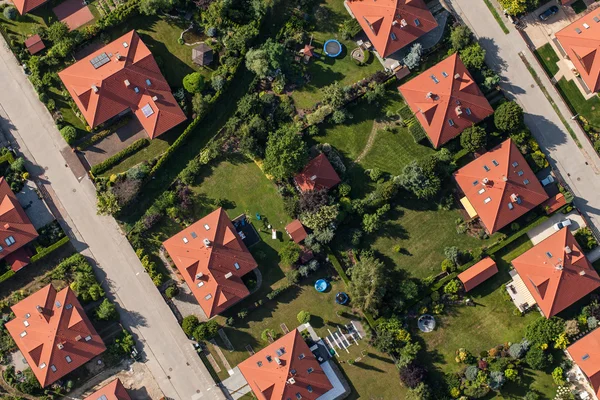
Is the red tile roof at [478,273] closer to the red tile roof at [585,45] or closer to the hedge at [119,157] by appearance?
the red tile roof at [585,45]

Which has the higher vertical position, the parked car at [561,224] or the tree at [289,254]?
the tree at [289,254]

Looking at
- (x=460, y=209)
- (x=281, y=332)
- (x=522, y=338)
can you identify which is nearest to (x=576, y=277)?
(x=522, y=338)

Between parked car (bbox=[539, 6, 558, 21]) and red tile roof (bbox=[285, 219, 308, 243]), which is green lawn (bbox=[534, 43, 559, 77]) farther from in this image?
red tile roof (bbox=[285, 219, 308, 243])

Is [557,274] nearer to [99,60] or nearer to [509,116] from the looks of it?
[509,116]

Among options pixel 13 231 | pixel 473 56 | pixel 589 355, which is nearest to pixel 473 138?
pixel 473 56

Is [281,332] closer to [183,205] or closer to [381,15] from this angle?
[183,205]

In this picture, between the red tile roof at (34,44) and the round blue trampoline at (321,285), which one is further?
the red tile roof at (34,44)

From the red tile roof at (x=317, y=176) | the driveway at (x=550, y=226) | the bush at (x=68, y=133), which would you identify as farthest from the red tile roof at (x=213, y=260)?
the driveway at (x=550, y=226)
